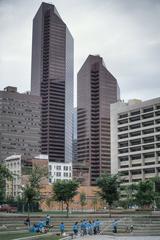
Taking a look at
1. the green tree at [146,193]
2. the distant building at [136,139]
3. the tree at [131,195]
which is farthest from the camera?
the distant building at [136,139]

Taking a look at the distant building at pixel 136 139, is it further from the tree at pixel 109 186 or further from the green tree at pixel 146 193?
the tree at pixel 109 186

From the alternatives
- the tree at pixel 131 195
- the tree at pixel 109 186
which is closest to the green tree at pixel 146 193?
the tree at pixel 109 186

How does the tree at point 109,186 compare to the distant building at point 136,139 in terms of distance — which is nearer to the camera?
the tree at point 109,186

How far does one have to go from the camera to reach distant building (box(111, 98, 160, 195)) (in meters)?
140

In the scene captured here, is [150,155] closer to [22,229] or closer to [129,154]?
[129,154]

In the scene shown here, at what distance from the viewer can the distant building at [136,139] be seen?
140125 millimetres

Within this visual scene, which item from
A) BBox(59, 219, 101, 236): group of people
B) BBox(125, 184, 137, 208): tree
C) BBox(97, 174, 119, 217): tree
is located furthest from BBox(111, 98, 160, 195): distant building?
BBox(59, 219, 101, 236): group of people

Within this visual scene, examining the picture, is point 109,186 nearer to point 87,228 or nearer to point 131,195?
point 87,228

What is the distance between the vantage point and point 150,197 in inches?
3162

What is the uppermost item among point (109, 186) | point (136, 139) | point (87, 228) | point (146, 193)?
point (136, 139)

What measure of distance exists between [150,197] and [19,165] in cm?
11452

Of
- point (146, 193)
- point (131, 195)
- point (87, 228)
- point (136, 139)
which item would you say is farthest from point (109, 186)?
point (136, 139)

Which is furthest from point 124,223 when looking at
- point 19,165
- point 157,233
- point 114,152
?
point 19,165

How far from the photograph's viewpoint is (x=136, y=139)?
147 metres
